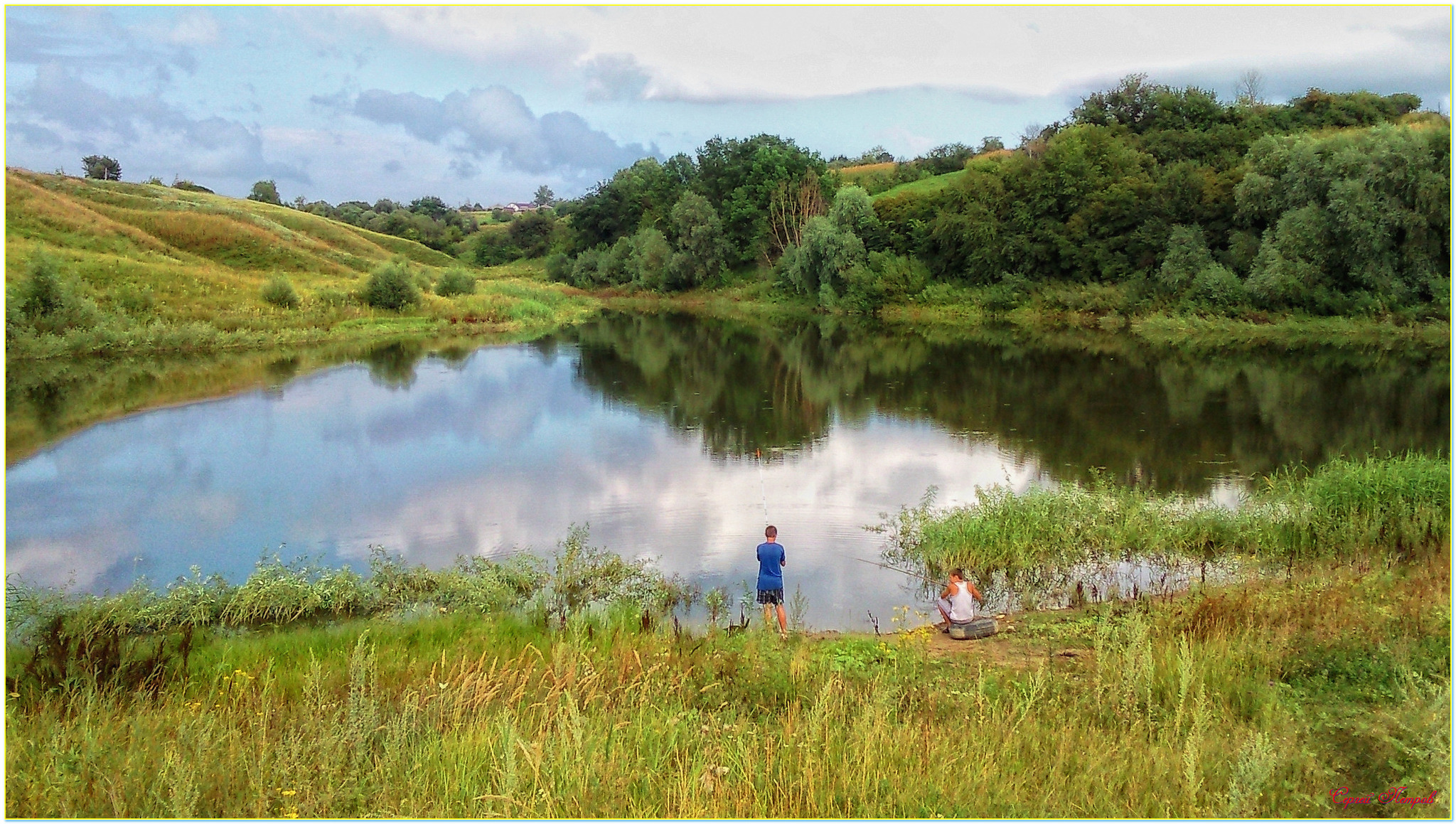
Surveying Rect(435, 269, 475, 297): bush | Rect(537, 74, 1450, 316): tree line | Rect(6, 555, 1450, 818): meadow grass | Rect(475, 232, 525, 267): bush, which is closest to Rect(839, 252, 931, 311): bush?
Rect(537, 74, 1450, 316): tree line

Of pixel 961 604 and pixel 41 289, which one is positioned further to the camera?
pixel 41 289

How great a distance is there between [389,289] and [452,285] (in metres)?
7.88

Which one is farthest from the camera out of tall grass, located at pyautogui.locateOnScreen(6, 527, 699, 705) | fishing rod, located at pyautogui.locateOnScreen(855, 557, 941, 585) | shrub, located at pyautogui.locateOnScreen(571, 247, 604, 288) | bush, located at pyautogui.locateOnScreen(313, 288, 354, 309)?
shrub, located at pyautogui.locateOnScreen(571, 247, 604, 288)

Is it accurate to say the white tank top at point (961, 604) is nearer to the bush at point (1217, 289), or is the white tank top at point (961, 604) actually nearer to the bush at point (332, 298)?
the bush at point (332, 298)

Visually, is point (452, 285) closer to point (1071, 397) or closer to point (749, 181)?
point (749, 181)

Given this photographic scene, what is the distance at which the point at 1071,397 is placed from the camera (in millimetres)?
25906

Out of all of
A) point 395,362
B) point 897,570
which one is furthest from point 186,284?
point 897,570

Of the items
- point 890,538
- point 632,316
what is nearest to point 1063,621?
point 890,538

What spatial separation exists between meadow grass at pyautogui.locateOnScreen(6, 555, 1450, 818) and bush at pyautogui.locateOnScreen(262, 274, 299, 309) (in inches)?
1387

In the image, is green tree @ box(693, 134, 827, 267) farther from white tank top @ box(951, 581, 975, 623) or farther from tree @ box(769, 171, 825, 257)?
white tank top @ box(951, 581, 975, 623)

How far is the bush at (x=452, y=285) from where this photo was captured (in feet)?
172

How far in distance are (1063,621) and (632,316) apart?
5200cm
